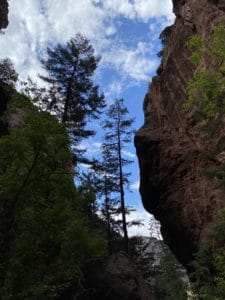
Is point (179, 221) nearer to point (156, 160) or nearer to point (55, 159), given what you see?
point (156, 160)

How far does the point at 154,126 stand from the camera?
3141 centimetres

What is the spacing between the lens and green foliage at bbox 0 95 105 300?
12305 millimetres

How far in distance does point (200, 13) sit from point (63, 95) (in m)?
10.8

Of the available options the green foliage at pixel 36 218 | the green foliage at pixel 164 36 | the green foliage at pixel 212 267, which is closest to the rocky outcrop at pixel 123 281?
the green foliage at pixel 212 267

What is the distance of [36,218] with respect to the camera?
12648mm

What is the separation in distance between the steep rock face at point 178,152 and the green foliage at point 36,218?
12.4 metres

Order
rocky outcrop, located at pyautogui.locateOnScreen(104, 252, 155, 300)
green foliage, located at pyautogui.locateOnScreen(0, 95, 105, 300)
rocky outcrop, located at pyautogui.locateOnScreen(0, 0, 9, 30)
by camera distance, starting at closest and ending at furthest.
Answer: green foliage, located at pyautogui.locateOnScreen(0, 95, 105, 300) < rocky outcrop, located at pyautogui.locateOnScreen(104, 252, 155, 300) < rocky outcrop, located at pyautogui.locateOnScreen(0, 0, 9, 30)

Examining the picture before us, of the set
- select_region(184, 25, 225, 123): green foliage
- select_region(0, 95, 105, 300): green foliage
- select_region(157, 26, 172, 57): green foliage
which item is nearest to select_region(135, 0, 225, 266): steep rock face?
select_region(157, 26, 172, 57): green foliage

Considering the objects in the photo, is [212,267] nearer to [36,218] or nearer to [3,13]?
[36,218]

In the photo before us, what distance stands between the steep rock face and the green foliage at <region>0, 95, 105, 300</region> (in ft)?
40.6

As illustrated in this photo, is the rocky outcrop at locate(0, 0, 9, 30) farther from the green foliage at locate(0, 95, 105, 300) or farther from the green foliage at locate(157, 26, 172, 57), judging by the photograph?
the green foliage at locate(0, 95, 105, 300)

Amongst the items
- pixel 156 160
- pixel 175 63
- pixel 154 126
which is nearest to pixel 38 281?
pixel 156 160

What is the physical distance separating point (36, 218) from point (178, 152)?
1654 cm

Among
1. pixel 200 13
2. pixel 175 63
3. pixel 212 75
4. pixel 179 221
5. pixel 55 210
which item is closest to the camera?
pixel 212 75
